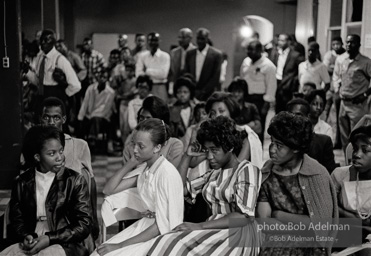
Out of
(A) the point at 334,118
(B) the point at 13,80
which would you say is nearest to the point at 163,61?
(A) the point at 334,118

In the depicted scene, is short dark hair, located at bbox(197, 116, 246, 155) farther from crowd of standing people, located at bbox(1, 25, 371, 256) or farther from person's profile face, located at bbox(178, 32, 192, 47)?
person's profile face, located at bbox(178, 32, 192, 47)

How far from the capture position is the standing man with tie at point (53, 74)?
21.6 feet

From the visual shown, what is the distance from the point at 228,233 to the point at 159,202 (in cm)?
37

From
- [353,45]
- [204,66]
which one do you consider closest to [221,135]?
[353,45]

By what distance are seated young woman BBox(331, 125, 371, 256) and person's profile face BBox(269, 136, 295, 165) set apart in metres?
0.45

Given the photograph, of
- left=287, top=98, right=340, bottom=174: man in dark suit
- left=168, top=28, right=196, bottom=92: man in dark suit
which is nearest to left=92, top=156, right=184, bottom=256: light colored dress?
left=287, top=98, right=340, bottom=174: man in dark suit

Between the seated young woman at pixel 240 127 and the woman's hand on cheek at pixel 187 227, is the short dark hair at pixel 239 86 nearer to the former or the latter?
the seated young woman at pixel 240 127

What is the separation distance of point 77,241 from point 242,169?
0.89 meters

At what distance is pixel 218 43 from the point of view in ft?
44.0

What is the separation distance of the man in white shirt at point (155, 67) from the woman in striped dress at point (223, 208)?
18.2 feet

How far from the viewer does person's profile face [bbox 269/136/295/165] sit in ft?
9.45

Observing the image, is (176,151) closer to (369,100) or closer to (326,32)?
(369,100)

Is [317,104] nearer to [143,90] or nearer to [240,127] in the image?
[240,127]

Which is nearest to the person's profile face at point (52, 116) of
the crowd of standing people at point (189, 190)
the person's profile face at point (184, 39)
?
the crowd of standing people at point (189, 190)
